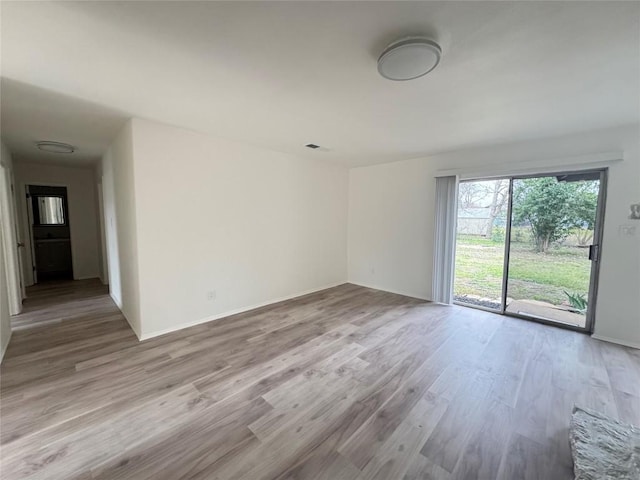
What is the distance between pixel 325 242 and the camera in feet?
17.2

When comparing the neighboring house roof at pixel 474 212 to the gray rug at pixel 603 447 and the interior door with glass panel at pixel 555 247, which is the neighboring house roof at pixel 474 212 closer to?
the interior door with glass panel at pixel 555 247

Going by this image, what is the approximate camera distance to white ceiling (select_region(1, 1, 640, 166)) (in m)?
1.36

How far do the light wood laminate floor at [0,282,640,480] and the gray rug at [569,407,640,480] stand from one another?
0.33 feet

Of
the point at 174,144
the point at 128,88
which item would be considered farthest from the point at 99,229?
the point at 128,88

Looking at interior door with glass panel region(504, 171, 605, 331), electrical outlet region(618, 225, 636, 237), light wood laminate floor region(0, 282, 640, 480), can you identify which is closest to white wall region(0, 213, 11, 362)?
light wood laminate floor region(0, 282, 640, 480)

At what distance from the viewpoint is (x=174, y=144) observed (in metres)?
3.07

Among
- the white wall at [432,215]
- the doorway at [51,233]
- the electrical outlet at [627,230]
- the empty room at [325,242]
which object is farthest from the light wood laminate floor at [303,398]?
the doorway at [51,233]

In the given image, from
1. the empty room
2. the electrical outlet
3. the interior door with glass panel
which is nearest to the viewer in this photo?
the empty room

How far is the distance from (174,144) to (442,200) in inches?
156

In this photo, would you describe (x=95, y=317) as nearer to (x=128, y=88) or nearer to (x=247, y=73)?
(x=128, y=88)

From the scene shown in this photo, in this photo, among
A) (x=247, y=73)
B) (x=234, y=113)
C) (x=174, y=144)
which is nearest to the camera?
(x=247, y=73)

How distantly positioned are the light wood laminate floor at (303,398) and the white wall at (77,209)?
2.79 metres

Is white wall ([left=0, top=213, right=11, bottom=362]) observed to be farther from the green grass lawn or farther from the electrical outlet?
the electrical outlet

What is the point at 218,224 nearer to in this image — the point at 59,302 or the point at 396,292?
the point at 59,302
